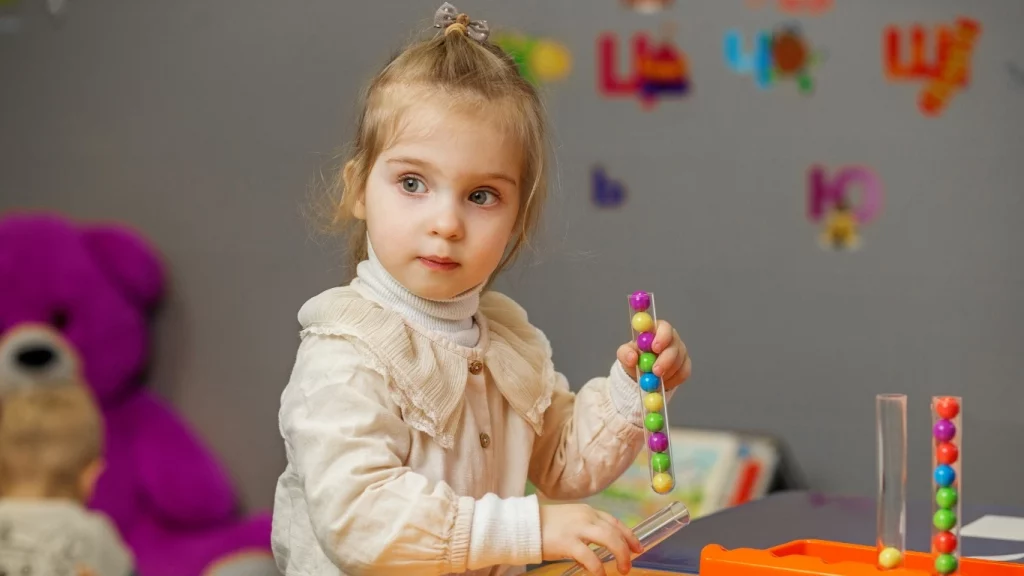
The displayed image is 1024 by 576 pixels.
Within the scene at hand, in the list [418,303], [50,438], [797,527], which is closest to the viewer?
[418,303]

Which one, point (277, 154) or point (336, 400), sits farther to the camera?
point (277, 154)

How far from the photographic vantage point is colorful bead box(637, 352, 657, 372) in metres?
0.89

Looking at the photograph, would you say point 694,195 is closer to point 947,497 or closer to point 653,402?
point 653,402

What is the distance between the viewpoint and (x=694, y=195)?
2.13m

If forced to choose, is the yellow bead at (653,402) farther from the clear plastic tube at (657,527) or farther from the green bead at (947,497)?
the green bead at (947,497)

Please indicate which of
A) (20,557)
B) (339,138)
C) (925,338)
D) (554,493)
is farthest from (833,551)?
(339,138)

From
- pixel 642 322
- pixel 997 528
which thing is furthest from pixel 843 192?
pixel 642 322

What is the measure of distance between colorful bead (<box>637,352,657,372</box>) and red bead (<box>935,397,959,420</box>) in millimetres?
219

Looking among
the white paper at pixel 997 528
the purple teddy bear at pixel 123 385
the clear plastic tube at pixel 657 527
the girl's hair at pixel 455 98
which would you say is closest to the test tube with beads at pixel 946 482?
the clear plastic tube at pixel 657 527

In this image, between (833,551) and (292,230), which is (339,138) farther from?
(833,551)

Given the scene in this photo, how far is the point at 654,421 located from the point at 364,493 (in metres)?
0.20

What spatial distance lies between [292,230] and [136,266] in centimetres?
32

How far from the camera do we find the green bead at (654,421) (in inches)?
33.6

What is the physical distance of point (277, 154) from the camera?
2.45m
